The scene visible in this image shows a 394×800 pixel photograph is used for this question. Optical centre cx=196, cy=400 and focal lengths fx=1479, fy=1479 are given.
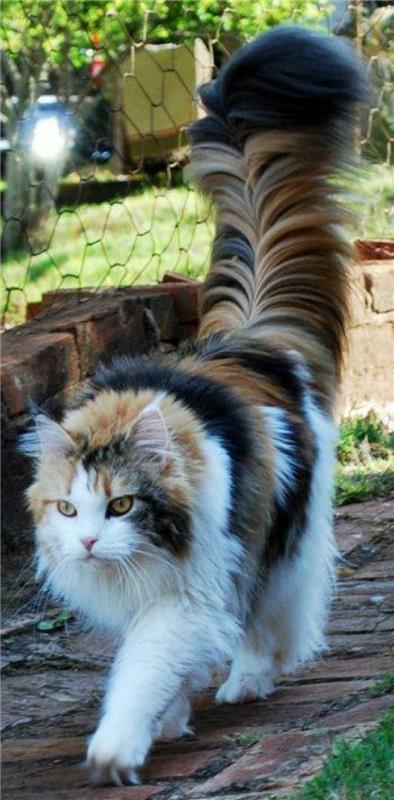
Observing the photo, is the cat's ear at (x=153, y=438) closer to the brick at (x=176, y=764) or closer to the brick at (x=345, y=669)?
the brick at (x=176, y=764)

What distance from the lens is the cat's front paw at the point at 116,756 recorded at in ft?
11.7

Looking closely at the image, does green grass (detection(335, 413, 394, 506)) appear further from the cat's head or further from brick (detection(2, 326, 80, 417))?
the cat's head

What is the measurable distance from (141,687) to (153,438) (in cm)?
63

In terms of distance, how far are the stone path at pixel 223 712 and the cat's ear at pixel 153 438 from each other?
2.48 feet

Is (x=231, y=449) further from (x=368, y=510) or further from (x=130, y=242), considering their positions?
(x=130, y=242)

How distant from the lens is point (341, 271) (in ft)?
15.9

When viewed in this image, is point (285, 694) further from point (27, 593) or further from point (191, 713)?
point (27, 593)

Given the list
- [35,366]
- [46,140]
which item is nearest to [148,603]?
[35,366]

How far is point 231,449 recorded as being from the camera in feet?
13.1

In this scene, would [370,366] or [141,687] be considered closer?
[141,687]

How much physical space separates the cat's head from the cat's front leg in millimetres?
180

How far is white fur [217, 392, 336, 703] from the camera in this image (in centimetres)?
440

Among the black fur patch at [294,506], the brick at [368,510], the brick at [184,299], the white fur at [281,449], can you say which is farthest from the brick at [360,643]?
the brick at [184,299]

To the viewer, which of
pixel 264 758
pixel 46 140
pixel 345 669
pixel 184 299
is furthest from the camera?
pixel 46 140
